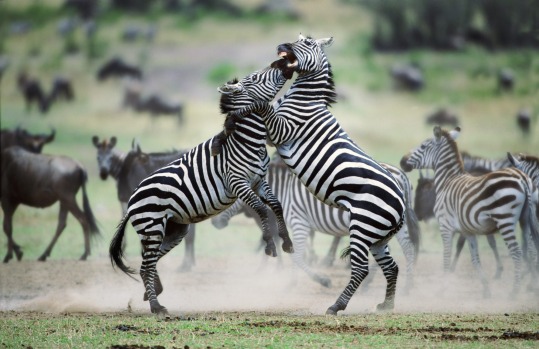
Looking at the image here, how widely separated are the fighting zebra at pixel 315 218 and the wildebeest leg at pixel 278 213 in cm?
283

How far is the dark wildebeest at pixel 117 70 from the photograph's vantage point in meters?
33.9

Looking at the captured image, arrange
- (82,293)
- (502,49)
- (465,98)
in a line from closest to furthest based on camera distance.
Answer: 1. (82,293)
2. (465,98)
3. (502,49)

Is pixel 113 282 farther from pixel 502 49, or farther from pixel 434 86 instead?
pixel 502 49

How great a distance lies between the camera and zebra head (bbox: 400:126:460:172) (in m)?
13.3

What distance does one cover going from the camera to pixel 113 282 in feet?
43.9

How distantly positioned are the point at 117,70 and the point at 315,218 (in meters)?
21.9

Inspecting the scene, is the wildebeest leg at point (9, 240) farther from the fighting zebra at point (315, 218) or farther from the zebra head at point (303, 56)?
the zebra head at point (303, 56)

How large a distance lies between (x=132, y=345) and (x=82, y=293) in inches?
179

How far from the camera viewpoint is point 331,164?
955 cm

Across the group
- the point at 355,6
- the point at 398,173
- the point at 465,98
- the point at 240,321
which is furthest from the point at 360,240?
the point at 355,6

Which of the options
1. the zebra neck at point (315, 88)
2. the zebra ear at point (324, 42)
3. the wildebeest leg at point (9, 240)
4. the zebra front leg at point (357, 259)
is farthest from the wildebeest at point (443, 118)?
the zebra front leg at point (357, 259)

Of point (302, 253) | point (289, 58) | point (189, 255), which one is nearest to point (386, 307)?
point (289, 58)

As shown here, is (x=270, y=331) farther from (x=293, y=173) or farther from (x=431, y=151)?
(x=431, y=151)

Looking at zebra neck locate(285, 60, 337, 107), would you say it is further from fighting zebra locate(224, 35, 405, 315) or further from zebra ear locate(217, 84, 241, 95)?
zebra ear locate(217, 84, 241, 95)
